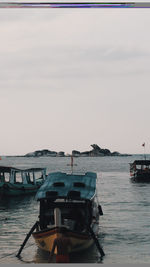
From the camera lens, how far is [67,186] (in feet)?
62.9

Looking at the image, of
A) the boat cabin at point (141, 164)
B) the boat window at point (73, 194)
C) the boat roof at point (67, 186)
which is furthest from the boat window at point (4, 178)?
the boat window at point (73, 194)

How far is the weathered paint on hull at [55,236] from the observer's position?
1577cm

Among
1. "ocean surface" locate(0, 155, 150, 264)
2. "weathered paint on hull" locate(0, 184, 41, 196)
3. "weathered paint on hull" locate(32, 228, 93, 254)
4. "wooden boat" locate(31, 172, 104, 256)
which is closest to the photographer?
"weathered paint on hull" locate(32, 228, 93, 254)

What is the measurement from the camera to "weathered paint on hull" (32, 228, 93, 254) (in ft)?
51.8

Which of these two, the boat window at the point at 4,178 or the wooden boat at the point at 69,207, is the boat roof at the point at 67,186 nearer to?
the wooden boat at the point at 69,207

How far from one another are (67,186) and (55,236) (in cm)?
397

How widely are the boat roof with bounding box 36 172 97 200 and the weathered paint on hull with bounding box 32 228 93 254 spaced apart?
2.06 m

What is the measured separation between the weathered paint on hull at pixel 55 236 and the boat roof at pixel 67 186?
2063 millimetres

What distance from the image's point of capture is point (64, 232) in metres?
15.5

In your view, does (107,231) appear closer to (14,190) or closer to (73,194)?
(73,194)

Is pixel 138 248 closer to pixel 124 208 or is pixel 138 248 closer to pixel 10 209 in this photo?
pixel 124 208

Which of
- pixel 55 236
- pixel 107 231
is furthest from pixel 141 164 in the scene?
pixel 55 236

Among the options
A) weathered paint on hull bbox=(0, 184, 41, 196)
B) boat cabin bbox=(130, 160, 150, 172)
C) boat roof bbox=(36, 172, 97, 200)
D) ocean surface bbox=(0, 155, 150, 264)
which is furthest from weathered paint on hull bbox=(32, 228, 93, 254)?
boat cabin bbox=(130, 160, 150, 172)

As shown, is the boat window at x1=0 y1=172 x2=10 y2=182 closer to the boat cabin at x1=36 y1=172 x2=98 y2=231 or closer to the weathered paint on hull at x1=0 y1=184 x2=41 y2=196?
the weathered paint on hull at x1=0 y1=184 x2=41 y2=196
